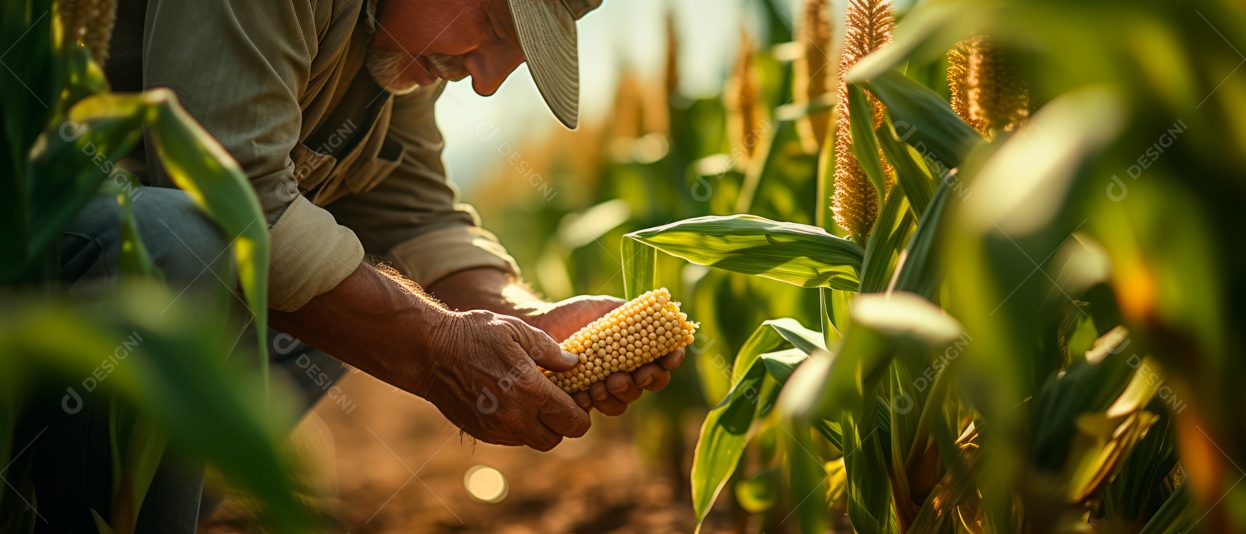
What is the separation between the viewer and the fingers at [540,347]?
5.42 feet

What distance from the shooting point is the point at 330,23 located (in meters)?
1.65

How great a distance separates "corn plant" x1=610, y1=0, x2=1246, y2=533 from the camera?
2.47 ft

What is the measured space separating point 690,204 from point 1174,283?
219 cm

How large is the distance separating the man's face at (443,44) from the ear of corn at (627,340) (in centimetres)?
58

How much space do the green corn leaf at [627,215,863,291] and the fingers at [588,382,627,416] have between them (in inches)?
12.9

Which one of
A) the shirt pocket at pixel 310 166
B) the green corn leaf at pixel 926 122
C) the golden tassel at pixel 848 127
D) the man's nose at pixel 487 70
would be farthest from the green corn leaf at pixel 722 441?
the shirt pocket at pixel 310 166

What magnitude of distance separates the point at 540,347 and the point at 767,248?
1.50 ft

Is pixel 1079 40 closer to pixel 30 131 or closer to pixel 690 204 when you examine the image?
pixel 30 131

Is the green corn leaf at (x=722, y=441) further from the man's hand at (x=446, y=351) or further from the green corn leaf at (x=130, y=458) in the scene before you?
the green corn leaf at (x=130, y=458)

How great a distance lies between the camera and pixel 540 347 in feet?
5.48

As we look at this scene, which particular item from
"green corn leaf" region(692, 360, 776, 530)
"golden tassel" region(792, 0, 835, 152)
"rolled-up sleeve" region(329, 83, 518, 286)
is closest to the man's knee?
"green corn leaf" region(692, 360, 776, 530)

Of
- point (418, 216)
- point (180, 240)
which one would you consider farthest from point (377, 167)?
point (180, 240)

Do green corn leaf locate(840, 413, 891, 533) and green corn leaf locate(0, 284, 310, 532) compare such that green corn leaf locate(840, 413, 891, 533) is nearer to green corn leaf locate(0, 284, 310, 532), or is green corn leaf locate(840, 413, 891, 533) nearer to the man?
the man

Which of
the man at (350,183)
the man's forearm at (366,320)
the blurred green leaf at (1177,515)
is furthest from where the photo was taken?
the man's forearm at (366,320)
